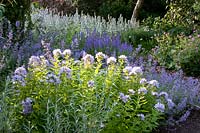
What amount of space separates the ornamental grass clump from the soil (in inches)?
19.5

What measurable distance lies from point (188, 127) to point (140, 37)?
619cm

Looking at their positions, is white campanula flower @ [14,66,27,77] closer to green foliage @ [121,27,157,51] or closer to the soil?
the soil

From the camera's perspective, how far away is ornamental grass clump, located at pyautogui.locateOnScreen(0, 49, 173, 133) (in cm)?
343

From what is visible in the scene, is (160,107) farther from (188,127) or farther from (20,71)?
(20,71)

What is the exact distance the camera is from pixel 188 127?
4.67 m

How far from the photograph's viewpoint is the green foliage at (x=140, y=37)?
991 cm

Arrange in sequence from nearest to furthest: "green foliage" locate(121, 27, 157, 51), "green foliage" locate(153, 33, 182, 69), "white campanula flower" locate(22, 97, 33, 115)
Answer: "white campanula flower" locate(22, 97, 33, 115), "green foliage" locate(153, 33, 182, 69), "green foliage" locate(121, 27, 157, 51)

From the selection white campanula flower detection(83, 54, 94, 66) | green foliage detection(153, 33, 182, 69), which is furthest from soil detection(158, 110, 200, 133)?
green foliage detection(153, 33, 182, 69)

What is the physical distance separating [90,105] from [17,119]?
2.06 ft

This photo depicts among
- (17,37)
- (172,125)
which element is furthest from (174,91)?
(17,37)

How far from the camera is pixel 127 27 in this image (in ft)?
35.7

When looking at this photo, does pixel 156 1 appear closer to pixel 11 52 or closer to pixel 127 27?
pixel 127 27

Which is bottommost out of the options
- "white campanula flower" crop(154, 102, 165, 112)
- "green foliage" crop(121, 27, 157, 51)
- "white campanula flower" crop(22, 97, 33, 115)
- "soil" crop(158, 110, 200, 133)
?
"green foliage" crop(121, 27, 157, 51)

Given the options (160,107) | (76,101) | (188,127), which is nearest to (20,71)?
(76,101)
